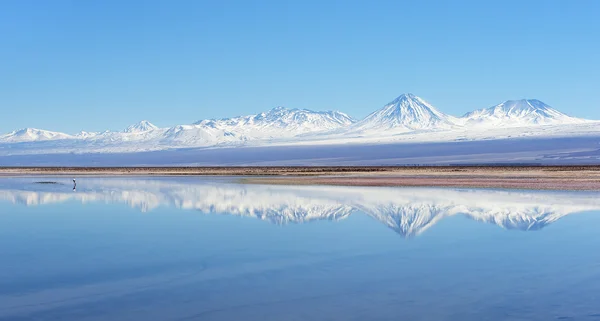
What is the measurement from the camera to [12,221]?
22766mm

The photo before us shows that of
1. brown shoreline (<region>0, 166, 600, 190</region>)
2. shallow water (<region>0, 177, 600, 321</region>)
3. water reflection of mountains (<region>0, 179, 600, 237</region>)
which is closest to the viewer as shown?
shallow water (<region>0, 177, 600, 321</region>)

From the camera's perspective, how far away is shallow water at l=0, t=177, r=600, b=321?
10.6 meters

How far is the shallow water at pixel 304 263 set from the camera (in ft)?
34.9

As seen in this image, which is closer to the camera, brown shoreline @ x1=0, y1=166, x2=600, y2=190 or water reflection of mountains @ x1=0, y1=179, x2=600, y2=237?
water reflection of mountains @ x1=0, y1=179, x2=600, y2=237

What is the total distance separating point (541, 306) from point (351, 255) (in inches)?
213

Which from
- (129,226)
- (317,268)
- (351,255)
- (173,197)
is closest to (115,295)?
(317,268)

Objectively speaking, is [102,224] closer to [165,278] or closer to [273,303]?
[165,278]

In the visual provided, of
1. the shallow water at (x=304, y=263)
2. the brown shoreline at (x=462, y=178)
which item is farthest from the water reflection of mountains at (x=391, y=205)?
the brown shoreline at (x=462, y=178)

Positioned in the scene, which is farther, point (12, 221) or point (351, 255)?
point (12, 221)

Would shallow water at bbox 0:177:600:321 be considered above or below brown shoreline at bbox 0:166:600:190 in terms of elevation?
above

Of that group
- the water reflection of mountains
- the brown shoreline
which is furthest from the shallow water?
the brown shoreline

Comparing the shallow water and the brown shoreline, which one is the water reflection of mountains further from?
the brown shoreline

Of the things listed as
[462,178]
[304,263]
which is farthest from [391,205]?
[462,178]

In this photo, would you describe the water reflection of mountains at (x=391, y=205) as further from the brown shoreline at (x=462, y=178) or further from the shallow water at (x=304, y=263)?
the brown shoreline at (x=462, y=178)
